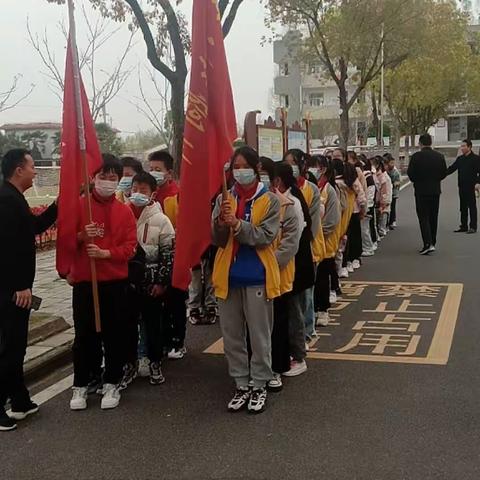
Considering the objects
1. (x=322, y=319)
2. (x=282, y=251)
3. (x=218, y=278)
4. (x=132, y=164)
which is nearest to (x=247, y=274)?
(x=218, y=278)

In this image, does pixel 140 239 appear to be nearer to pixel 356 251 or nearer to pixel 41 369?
pixel 41 369

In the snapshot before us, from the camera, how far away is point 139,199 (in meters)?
4.93

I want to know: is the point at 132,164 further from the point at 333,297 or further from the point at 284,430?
the point at 333,297

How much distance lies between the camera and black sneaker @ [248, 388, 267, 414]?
174 inches

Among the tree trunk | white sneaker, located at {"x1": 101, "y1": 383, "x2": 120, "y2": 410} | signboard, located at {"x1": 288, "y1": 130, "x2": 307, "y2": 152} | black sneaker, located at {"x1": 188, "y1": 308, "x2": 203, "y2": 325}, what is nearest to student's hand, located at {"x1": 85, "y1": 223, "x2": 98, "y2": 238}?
white sneaker, located at {"x1": 101, "y1": 383, "x2": 120, "y2": 410}

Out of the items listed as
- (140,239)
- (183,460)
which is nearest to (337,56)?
(140,239)

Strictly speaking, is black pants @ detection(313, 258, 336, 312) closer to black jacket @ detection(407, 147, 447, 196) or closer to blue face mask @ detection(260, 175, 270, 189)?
blue face mask @ detection(260, 175, 270, 189)

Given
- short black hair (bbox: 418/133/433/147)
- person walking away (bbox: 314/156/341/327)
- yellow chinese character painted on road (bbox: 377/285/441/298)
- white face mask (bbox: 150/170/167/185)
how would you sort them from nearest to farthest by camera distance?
white face mask (bbox: 150/170/167/185) < person walking away (bbox: 314/156/341/327) < yellow chinese character painted on road (bbox: 377/285/441/298) < short black hair (bbox: 418/133/433/147)

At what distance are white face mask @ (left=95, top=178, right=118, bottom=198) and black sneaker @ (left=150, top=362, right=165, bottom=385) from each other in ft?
4.61

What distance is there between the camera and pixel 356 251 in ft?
31.8

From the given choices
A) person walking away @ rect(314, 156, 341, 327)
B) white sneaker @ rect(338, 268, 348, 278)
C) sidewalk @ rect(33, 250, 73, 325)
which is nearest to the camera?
person walking away @ rect(314, 156, 341, 327)

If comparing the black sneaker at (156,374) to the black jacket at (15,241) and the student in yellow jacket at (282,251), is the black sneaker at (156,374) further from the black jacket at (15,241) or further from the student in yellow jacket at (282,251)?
the black jacket at (15,241)

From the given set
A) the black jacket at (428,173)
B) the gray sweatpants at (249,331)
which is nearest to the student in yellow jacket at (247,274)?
the gray sweatpants at (249,331)

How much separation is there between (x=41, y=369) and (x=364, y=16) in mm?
17398
